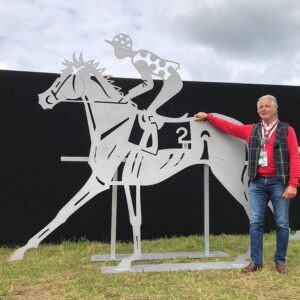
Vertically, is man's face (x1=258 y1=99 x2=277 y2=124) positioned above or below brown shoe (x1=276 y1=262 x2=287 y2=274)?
above

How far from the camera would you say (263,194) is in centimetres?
348

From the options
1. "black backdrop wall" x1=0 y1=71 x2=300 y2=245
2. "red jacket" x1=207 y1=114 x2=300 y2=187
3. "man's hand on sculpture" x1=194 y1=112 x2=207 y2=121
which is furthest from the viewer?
"black backdrop wall" x1=0 y1=71 x2=300 y2=245

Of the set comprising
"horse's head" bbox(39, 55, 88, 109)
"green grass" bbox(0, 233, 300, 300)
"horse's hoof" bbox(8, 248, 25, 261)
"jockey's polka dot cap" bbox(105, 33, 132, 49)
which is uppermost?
"jockey's polka dot cap" bbox(105, 33, 132, 49)

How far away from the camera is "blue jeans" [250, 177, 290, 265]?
3373 millimetres

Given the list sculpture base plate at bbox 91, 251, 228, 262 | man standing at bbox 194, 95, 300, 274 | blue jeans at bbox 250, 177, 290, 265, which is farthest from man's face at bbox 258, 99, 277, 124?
sculpture base plate at bbox 91, 251, 228, 262

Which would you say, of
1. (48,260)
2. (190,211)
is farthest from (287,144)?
(48,260)

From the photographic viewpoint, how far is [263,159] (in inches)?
135

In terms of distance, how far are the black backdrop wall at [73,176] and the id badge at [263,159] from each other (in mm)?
1663

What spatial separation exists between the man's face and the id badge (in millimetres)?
284

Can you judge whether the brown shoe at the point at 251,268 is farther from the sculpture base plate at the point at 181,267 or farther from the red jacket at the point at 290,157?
the red jacket at the point at 290,157

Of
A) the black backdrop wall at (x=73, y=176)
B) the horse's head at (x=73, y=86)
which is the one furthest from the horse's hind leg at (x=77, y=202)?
the black backdrop wall at (x=73, y=176)

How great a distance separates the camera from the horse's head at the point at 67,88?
3.64 meters

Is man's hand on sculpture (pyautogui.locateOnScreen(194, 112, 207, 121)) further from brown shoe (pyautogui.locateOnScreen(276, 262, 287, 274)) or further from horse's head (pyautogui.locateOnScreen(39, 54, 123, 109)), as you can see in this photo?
brown shoe (pyautogui.locateOnScreen(276, 262, 287, 274))

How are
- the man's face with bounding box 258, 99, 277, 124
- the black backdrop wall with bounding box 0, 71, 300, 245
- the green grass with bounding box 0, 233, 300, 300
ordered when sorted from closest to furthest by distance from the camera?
1. the green grass with bounding box 0, 233, 300, 300
2. the man's face with bounding box 258, 99, 277, 124
3. the black backdrop wall with bounding box 0, 71, 300, 245
